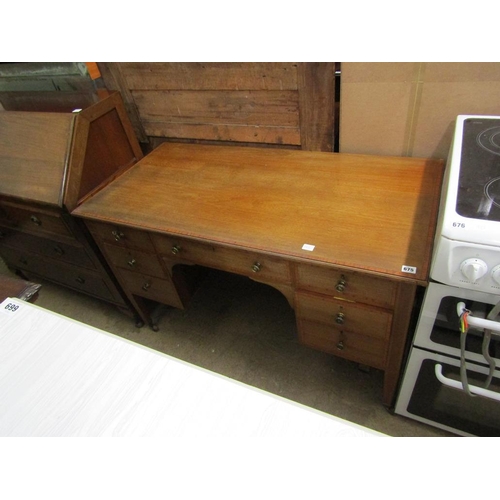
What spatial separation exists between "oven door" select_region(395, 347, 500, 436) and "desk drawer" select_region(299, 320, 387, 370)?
0.32 ft

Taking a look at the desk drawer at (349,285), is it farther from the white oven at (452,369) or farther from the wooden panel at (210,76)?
the wooden panel at (210,76)

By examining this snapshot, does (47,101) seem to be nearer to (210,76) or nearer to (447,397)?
(210,76)

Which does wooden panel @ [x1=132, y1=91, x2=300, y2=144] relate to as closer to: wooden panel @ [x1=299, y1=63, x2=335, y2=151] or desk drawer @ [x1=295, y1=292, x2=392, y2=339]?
wooden panel @ [x1=299, y1=63, x2=335, y2=151]

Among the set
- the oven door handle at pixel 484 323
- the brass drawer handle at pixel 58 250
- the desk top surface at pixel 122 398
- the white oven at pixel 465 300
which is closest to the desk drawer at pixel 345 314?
the white oven at pixel 465 300

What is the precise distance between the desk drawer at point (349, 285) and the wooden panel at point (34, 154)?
100 cm

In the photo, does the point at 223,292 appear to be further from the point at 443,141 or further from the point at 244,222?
the point at 443,141

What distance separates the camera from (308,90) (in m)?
1.21

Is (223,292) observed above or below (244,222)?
below

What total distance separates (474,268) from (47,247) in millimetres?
1774

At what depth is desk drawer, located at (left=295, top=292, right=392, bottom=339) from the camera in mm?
994

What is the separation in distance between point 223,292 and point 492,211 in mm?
1407

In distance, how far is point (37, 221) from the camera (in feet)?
4.91

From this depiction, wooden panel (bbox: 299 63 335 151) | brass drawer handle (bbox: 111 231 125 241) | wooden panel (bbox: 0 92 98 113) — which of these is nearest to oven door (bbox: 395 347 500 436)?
wooden panel (bbox: 299 63 335 151)

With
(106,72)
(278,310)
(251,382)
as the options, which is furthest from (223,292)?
(106,72)
